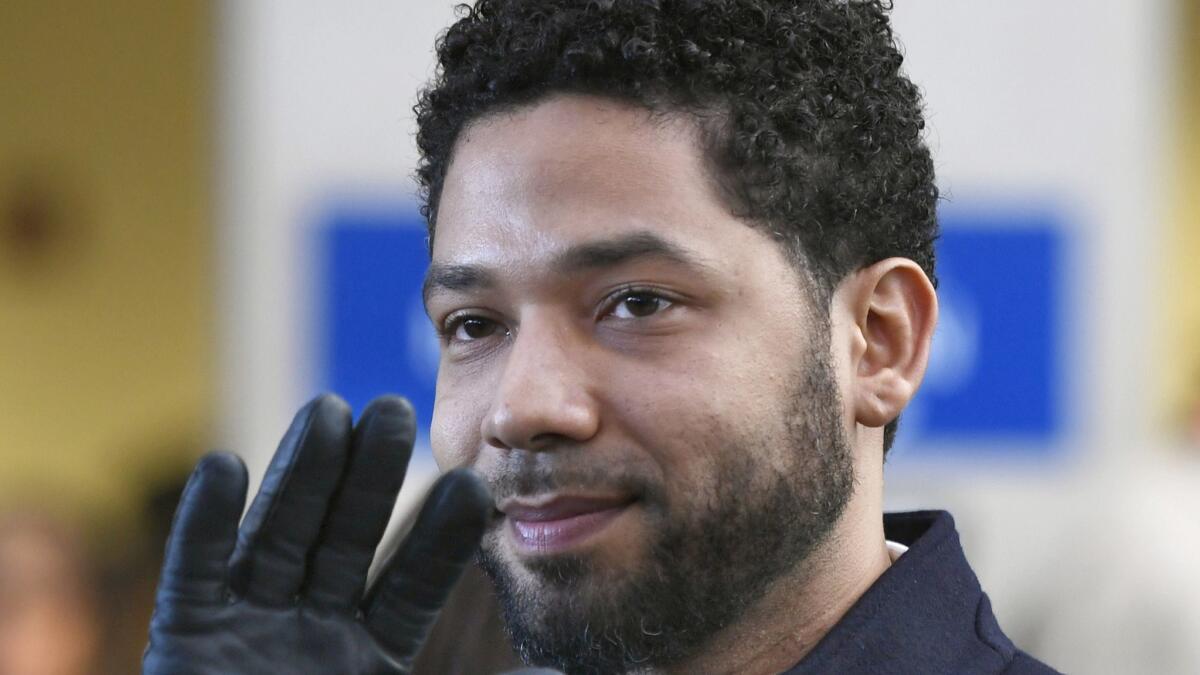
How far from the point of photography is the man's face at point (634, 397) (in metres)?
1.66

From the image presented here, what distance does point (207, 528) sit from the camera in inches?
60.4

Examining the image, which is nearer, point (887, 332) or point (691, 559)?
point (691, 559)

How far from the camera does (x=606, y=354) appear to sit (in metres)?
1.70

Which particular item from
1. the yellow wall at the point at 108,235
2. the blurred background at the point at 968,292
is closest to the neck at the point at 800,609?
the blurred background at the point at 968,292

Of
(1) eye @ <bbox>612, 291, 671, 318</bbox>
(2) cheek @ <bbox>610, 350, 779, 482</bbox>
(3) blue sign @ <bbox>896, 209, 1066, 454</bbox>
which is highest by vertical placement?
(1) eye @ <bbox>612, 291, 671, 318</bbox>

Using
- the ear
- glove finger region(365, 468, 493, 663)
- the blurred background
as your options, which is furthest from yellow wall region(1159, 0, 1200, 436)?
glove finger region(365, 468, 493, 663)

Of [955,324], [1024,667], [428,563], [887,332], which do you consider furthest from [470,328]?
[955,324]

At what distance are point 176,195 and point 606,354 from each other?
537cm

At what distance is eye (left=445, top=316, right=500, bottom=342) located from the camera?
1.79m

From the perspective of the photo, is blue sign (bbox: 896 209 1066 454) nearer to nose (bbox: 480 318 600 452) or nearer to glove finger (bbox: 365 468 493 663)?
nose (bbox: 480 318 600 452)

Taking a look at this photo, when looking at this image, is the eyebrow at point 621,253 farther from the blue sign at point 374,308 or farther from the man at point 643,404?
the blue sign at point 374,308

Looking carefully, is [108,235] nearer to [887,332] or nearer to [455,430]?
[455,430]

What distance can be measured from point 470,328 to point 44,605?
2.68 metres

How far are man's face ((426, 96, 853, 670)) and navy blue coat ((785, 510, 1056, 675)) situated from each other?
0.09 m
